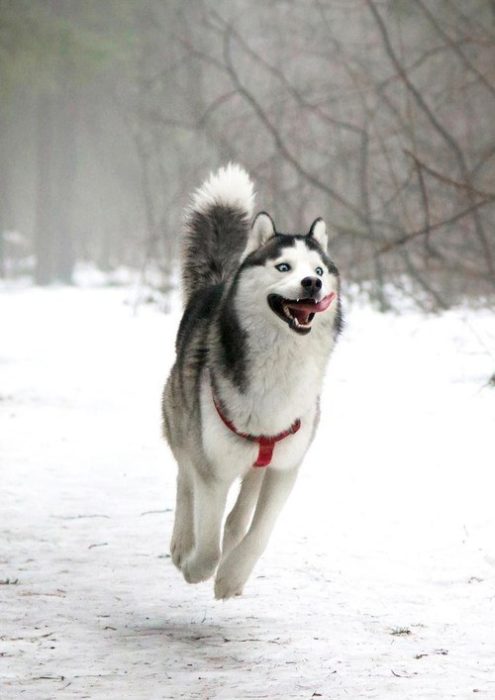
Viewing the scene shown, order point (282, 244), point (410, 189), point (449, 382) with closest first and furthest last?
point (282, 244), point (449, 382), point (410, 189)

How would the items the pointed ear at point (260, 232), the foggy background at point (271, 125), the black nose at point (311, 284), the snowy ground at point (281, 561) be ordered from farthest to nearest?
the foggy background at point (271, 125) → the pointed ear at point (260, 232) → the black nose at point (311, 284) → the snowy ground at point (281, 561)

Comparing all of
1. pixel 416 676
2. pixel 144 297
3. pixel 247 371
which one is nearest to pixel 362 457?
pixel 247 371

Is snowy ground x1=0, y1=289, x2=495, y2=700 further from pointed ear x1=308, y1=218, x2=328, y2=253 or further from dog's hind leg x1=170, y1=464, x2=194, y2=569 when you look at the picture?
pointed ear x1=308, y1=218, x2=328, y2=253

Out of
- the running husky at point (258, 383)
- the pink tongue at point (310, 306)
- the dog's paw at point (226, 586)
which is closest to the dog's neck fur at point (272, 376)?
the running husky at point (258, 383)

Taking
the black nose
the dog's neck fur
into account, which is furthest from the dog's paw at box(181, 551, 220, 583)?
the black nose

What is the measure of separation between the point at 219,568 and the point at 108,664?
0.72m

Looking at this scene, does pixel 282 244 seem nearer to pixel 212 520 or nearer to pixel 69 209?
pixel 212 520

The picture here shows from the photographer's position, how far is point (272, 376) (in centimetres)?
406

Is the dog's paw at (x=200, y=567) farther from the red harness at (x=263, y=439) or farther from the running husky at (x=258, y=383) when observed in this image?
the red harness at (x=263, y=439)

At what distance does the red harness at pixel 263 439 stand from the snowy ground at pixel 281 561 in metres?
0.59

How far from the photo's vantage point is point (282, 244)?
405 cm

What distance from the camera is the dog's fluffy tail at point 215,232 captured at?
5234 mm

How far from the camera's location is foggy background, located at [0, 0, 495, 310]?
10.2 meters

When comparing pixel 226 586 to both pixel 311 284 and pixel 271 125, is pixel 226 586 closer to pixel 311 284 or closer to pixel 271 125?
pixel 311 284
